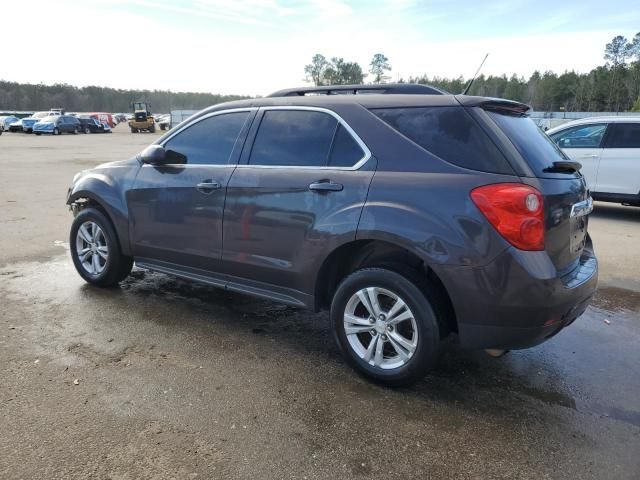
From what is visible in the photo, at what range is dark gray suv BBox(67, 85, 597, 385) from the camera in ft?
9.36

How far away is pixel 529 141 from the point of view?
3.18 m

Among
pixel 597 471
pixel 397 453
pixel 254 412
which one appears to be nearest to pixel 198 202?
pixel 254 412

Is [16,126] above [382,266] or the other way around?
the other way around

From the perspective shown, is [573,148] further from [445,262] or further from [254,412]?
[254,412]

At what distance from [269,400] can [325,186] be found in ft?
4.51

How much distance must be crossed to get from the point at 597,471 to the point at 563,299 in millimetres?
879

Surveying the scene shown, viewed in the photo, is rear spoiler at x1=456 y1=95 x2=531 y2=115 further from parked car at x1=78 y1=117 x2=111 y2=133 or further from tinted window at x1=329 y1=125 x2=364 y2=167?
parked car at x1=78 y1=117 x2=111 y2=133

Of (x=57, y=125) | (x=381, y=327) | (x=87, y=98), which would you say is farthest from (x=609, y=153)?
(x=87, y=98)

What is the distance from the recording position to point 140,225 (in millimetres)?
4547

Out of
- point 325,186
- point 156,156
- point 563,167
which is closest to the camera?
point 563,167

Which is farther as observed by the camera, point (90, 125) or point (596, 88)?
point (596, 88)

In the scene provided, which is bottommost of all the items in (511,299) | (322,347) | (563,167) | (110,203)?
(322,347)

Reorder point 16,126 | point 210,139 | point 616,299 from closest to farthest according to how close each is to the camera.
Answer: point 210,139
point 616,299
point 16,126

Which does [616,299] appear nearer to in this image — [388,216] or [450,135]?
[450,135]
